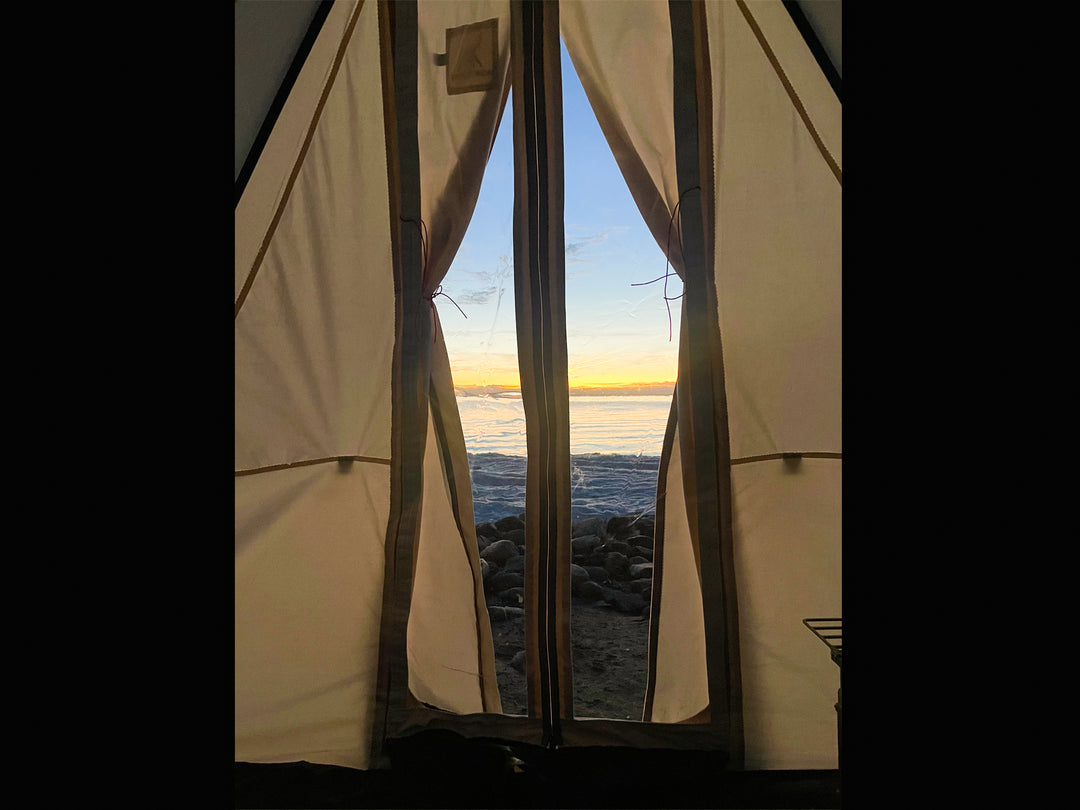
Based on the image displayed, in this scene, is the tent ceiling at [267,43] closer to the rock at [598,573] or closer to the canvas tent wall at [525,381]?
the canvas tent wall at [525,381]

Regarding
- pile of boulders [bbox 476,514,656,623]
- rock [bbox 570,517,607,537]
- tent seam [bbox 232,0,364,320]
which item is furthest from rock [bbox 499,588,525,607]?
tent seam [bbox 232,0,364,320]

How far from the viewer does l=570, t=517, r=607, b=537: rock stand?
5.58ft

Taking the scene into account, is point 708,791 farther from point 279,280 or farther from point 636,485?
point 279,280

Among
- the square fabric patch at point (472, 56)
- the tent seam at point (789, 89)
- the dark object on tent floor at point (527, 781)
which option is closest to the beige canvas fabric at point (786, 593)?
the dark object on tent floor at point (527, 781)

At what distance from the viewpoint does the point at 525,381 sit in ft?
5.08

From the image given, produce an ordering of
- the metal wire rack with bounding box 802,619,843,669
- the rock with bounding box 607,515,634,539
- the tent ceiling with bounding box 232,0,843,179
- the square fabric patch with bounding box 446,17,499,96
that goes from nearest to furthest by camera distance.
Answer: the metal wire rack with bounding box 802,619,843,669, the tent ceiling with bounding box 232,0,843,179, the square fabric patch with bounding box 446,17,499,96, the rock with bounding box 607,515,634,539

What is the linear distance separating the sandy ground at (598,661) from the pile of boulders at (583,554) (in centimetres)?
8

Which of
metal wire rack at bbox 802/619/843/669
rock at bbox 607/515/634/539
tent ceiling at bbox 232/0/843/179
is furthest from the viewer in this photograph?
rock at bbox 607/515/634/539

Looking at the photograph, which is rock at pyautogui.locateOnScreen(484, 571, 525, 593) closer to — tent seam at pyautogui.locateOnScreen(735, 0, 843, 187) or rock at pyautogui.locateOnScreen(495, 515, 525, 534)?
rock at pyautogui.locateOnScreen(495, 515, 525, 534)

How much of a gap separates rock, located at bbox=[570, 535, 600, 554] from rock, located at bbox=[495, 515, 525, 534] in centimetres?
16

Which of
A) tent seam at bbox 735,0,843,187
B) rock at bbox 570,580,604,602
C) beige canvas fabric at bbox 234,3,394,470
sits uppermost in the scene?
tent seam at bbox 735,0,843,187

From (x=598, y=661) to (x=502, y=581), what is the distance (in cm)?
35
